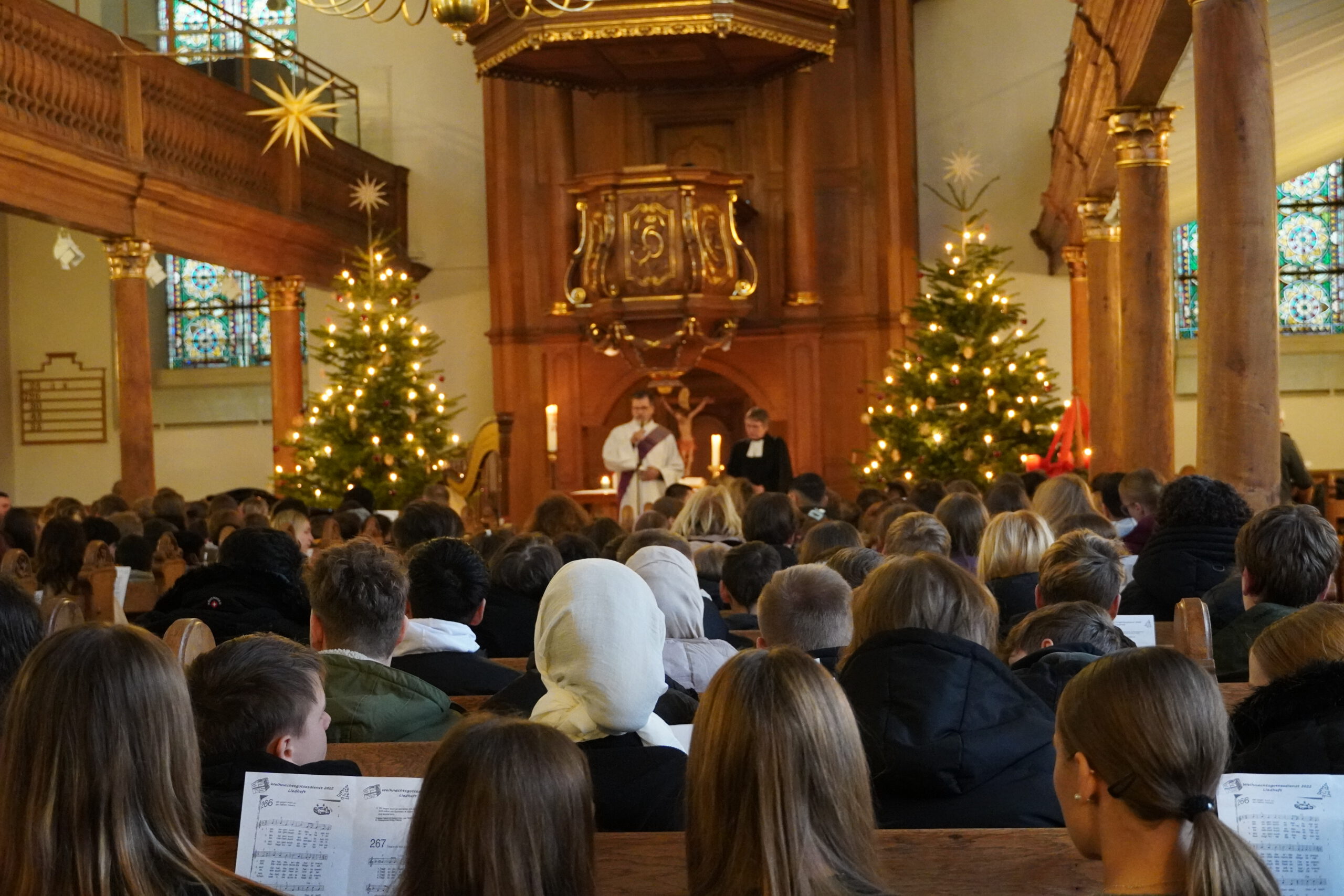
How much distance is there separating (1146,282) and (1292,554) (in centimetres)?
641

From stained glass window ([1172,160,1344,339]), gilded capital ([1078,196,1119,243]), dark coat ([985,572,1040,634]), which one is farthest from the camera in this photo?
stained glass window ([1172,160,1344,339])

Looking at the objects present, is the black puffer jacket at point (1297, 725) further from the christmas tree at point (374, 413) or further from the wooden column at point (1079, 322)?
the wooden column at point (1079, 322)

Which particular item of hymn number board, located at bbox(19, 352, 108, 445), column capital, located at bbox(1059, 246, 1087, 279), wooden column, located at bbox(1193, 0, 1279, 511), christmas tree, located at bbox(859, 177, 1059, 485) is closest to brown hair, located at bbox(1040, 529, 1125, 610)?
wooden column, located at bbox(1193, 0, 1279, 511)

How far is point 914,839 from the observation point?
108 inches

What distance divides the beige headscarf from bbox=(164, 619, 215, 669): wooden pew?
1193mm

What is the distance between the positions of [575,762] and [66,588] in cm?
526

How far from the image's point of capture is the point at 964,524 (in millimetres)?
6746

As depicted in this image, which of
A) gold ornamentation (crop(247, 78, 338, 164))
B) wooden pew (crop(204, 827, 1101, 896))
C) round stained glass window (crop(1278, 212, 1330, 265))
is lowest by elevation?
wooden pew (crop(204, 827, 1101, 896))

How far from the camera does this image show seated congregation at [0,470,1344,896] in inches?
81.6

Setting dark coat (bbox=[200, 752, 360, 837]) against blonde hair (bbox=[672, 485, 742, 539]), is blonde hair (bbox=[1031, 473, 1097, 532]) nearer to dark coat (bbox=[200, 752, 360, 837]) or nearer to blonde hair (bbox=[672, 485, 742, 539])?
blonde hair (bbox=[672, 485, 742, 539])

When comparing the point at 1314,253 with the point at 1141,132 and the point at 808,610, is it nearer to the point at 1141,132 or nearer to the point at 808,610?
the point at 1141,132

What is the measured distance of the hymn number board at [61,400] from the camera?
2027 cm

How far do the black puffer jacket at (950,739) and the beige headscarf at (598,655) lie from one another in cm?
41

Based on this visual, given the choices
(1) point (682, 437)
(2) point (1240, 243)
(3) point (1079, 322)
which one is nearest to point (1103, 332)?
(3) point (1079, 322)
